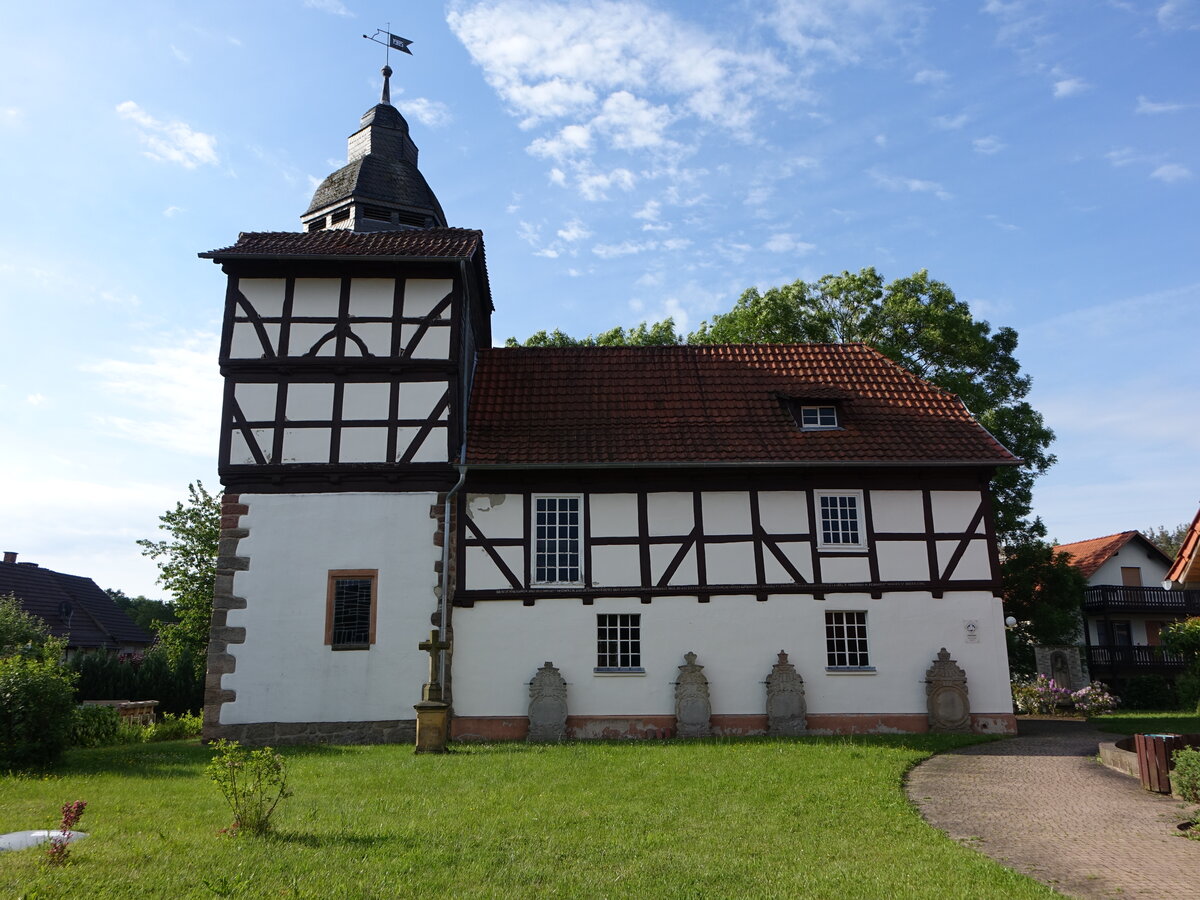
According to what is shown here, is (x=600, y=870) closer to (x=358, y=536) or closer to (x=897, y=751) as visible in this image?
(x=897, y=751)

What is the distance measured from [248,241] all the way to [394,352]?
13.8ft

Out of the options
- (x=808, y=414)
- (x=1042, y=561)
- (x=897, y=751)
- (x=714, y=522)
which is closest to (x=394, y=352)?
A: (x=714, y=522)

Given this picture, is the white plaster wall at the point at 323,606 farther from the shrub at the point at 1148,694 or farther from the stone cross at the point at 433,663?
the shrub at the point at 1148,694

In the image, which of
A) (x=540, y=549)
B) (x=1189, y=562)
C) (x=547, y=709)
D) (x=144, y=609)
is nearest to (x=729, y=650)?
(x=547, y=709)

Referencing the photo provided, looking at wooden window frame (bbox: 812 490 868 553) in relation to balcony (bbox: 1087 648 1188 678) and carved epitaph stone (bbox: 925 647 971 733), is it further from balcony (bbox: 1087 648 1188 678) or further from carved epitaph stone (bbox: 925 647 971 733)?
balcony (bbox: 1087 648 1188 678)

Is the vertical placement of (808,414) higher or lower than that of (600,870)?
higher

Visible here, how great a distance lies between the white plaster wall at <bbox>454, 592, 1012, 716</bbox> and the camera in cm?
1686

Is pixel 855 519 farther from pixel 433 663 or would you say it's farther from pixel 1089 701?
pixel 1089 701

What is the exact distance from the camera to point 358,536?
17.2 metres

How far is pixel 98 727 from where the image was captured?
17266 mm

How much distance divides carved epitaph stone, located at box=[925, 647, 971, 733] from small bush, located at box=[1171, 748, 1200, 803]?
20.8 feet

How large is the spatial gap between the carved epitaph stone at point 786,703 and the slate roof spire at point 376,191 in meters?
13.8

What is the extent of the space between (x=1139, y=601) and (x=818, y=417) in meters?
22.7

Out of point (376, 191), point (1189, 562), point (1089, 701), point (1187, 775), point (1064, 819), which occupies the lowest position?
point (1064, 819)
